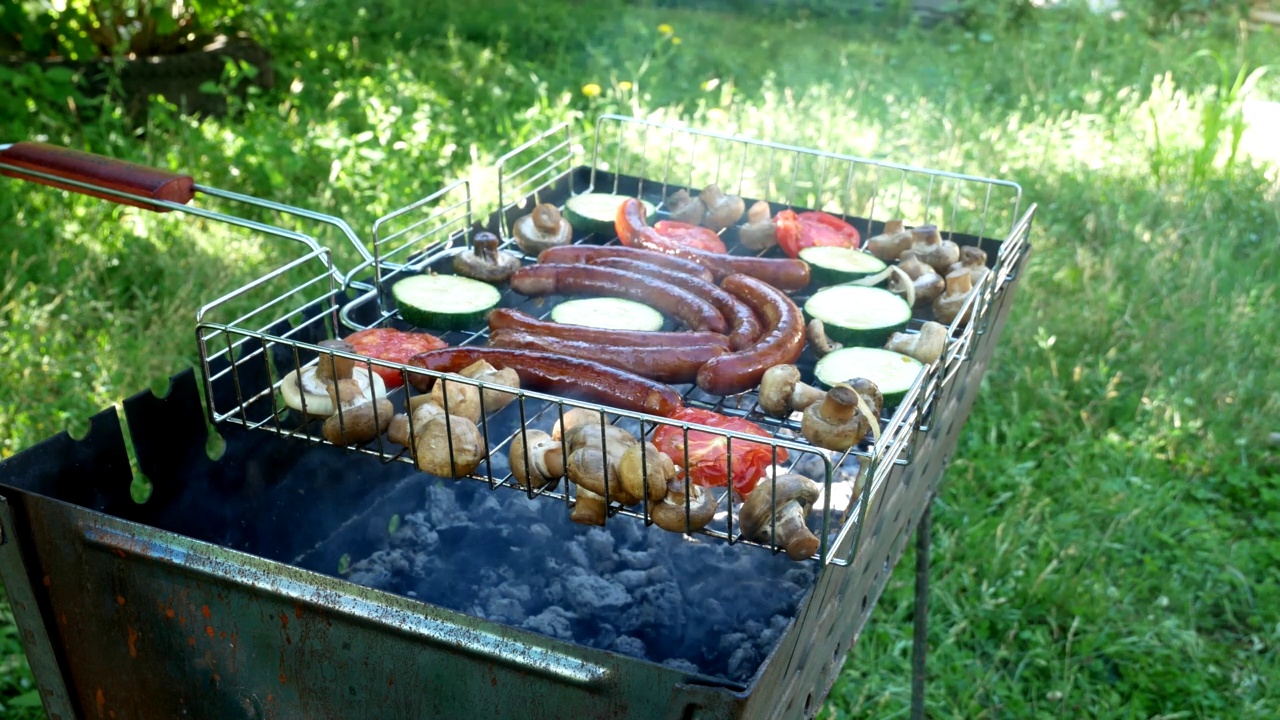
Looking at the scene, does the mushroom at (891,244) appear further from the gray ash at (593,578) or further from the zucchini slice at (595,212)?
the gray ash at (593,578)

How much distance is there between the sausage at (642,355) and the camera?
7.53 feet

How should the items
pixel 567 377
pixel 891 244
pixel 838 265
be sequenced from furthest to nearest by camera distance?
pixel 891 244, pixel 838 265, pixel 567 377

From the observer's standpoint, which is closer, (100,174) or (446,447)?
(446,447)

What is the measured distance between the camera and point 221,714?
2.14 meters

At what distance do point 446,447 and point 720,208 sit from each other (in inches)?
60.0

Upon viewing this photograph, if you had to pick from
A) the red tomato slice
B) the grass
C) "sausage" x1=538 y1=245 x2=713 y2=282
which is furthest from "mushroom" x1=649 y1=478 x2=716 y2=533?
the grass

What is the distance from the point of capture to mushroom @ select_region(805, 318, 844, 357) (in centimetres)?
253

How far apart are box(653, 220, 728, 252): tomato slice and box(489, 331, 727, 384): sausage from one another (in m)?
0.77

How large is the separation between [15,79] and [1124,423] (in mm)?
6269

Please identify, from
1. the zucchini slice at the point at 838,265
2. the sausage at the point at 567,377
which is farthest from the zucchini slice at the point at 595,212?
the sausage at the point at 567,377

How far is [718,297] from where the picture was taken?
259 cm

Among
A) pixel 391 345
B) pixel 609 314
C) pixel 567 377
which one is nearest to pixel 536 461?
pixel 567 377

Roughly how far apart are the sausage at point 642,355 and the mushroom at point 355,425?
14.4 inches

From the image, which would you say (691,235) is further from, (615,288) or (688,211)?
(615,288)
